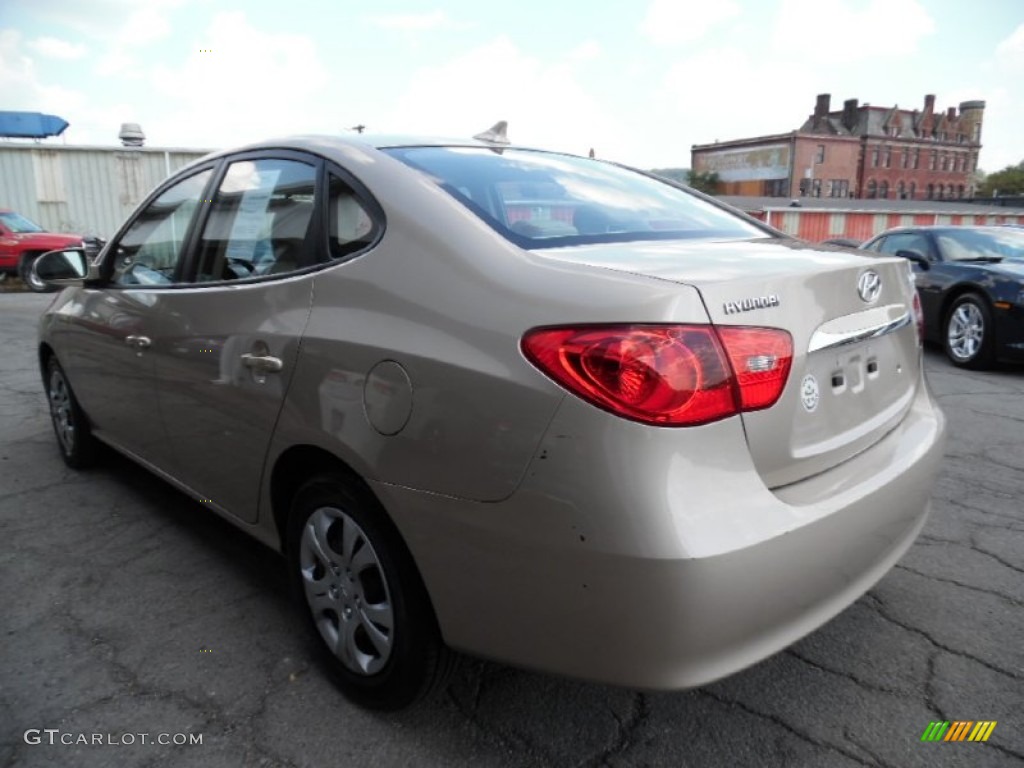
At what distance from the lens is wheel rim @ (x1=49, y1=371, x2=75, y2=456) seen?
13.0ft

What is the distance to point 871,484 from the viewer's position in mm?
1825

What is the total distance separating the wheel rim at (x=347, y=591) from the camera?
1.95 metres

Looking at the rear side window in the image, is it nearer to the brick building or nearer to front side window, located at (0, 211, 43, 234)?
front side window, located at (0, 211, 43, 234)

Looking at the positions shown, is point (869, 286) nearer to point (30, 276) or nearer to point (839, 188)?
point (30, 276)

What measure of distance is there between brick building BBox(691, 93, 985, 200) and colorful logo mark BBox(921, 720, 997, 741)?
275ft

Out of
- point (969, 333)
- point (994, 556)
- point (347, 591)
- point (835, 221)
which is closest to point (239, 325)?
point (347, 591)

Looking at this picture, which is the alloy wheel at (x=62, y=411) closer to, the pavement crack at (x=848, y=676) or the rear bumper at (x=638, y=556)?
the rear bumper at (x=638, y=556)

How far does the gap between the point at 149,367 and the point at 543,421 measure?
197 cm

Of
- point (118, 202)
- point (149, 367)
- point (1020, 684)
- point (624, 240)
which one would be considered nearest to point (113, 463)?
point (149, 367)

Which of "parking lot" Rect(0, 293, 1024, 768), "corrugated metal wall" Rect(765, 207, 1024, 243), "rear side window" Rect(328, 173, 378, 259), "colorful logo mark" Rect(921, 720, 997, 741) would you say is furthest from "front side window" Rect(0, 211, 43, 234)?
"corrugated metal wall" Rect(765, 207, 1024, 243)

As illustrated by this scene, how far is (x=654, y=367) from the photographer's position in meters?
1.48

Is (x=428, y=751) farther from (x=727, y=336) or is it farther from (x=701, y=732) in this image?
(x=727, y=336)

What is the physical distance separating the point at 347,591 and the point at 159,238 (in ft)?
6.01

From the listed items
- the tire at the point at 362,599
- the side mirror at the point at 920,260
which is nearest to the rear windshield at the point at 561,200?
the tire at the point at 362,599
